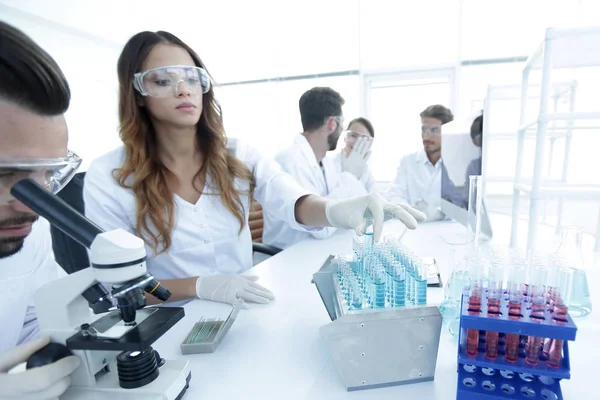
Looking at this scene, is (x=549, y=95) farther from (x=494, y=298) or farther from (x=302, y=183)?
(x=302, y=183)

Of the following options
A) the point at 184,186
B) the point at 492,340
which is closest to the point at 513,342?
the point at 492,340

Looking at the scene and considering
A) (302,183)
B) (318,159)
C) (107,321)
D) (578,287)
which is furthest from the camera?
(318,159)

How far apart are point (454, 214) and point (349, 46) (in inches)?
148

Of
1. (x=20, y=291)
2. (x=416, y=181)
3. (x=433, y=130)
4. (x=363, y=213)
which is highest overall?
(x=433, y=130)

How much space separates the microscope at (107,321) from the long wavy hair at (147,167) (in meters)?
0.66

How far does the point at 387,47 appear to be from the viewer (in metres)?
4.64

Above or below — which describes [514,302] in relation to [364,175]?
above

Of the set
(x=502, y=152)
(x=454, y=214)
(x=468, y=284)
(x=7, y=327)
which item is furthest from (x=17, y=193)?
(x=502, y=152)

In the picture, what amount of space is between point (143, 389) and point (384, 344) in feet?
1.60

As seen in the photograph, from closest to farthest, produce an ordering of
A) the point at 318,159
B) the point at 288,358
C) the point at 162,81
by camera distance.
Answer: the point at 288,358 < the point at 162,81 < the point at 318,159

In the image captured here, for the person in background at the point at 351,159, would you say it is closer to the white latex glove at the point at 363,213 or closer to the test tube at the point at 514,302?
the white latex glove at the point at 363,213

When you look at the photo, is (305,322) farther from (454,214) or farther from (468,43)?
(468,43)

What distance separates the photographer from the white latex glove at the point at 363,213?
1.02 metres

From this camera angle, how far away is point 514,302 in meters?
0.61
